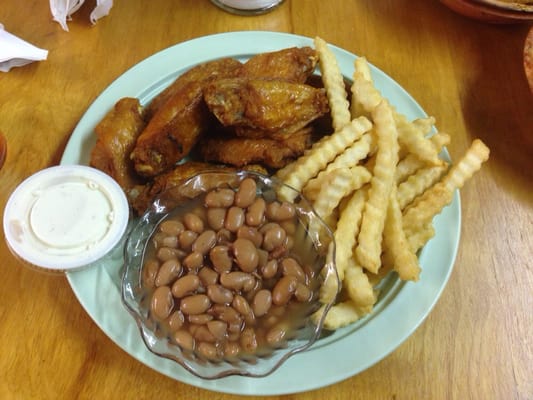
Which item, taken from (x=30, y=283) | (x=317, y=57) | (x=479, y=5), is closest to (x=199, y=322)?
(x=30, y=283)

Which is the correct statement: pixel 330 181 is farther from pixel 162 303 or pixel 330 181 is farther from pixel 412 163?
pixel 162 303

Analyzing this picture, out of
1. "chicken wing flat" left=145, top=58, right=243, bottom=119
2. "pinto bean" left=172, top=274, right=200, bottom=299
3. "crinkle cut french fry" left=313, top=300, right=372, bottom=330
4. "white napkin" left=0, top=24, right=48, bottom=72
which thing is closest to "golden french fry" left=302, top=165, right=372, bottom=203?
"crinkle cut french fry" left=313, top=300, right=372, bottom=330

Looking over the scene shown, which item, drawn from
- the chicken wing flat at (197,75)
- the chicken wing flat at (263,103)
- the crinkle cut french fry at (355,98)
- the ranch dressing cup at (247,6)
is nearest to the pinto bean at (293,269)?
the chicken wing flat at (263,103)

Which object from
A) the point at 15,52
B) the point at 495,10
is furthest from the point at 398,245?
the point at 15,52

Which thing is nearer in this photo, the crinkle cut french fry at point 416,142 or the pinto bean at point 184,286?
the pinto bean at point 184,286

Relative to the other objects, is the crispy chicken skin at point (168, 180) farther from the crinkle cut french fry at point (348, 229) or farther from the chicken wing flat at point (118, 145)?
the crinkle cut french fry at point (348, 229)

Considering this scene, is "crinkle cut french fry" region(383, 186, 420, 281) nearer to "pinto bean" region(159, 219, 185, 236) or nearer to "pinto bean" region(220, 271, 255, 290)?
"pinto bean" region(220, 271, 255, 290)
